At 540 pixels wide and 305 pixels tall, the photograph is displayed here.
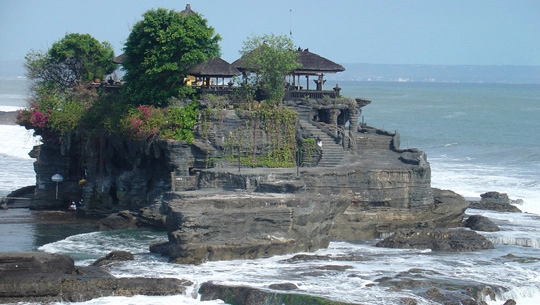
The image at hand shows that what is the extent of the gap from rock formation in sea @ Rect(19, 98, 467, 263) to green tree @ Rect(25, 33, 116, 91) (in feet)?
14.8

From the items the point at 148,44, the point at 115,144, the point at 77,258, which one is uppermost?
the point at 148,44

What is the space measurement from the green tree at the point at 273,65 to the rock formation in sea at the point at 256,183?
101 cm

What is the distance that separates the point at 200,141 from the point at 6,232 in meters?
9.98

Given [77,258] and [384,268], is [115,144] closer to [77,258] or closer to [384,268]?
[77,258]

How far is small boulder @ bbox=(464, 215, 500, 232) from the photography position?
46.4 meters

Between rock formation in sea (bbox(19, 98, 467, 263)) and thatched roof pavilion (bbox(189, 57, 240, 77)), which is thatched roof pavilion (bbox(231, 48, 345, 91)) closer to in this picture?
thatched roof pavilion (bbox(189, 57, 240, 77))

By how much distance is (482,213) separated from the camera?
5206 cm

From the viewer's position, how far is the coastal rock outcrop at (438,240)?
138 feet

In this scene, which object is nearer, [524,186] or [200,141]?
[200,141]

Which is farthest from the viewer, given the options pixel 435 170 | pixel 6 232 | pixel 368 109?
pixel 368 109

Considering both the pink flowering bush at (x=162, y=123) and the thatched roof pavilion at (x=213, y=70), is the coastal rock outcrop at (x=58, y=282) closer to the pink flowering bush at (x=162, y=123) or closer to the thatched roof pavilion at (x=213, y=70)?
the pink flowering bush at (x=162, y=123)

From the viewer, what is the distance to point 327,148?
48906 mm

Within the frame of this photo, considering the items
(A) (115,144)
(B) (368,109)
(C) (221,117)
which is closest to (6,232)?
(A) (115,144)

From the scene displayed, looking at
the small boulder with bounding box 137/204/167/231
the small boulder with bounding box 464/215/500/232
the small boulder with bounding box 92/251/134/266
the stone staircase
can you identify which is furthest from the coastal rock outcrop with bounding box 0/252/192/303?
the small boulder with bounding box 464/215/500/232
